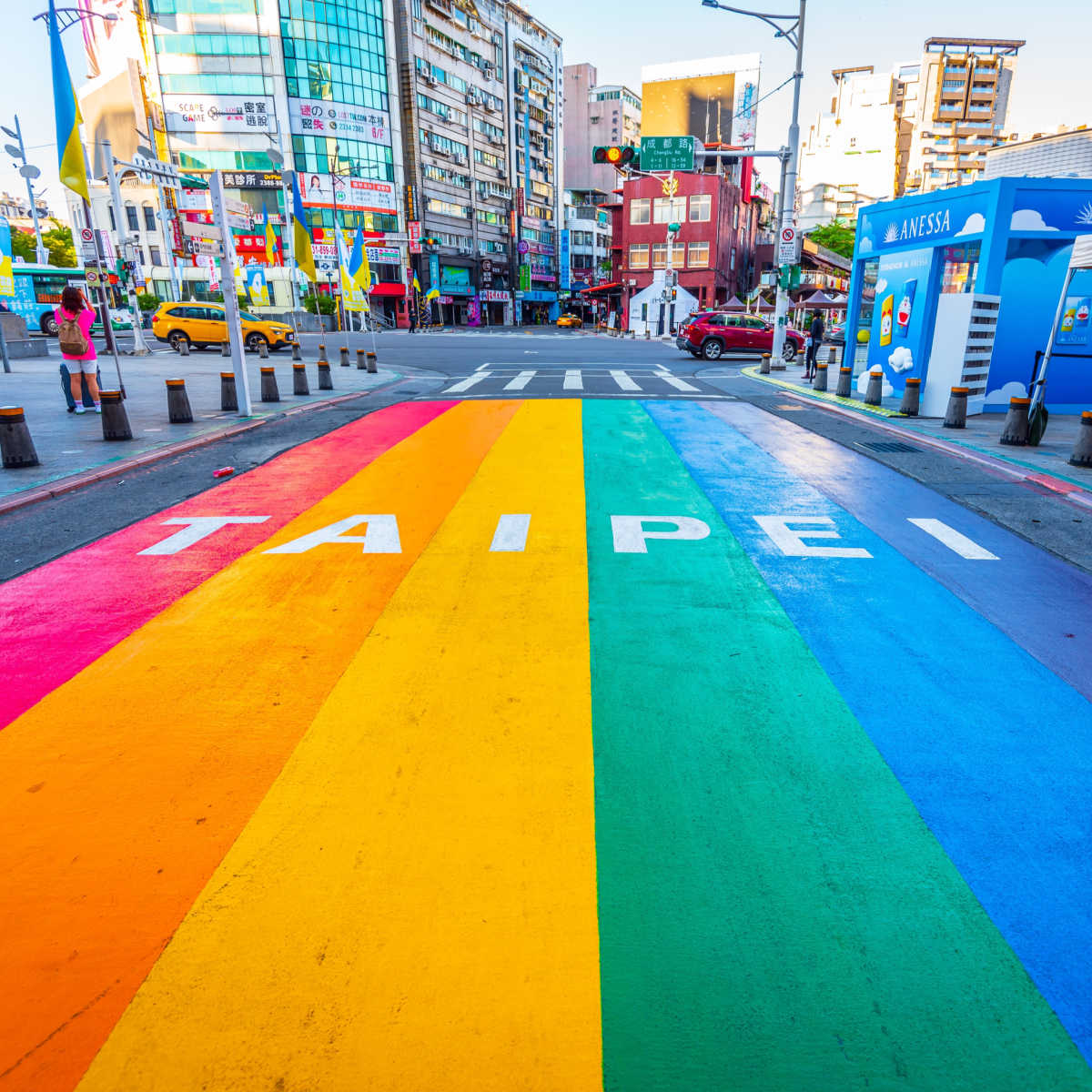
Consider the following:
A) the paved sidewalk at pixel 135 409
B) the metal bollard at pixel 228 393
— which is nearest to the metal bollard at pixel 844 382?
the paved sidewalk at pixel 135 409

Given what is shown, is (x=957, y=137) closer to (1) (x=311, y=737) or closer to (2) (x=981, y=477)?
(2) (x=981, y=477)

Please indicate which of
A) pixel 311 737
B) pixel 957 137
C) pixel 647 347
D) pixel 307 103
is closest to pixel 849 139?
pixel 957 137

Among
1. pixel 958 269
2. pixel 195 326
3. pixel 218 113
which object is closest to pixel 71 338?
pixel 958 269

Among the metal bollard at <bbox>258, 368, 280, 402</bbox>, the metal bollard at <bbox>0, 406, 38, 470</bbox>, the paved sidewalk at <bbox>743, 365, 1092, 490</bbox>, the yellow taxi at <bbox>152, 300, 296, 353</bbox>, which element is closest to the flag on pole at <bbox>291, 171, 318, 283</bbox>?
the metal bollard at <bbox>258, 368, 280, 402</bbox>

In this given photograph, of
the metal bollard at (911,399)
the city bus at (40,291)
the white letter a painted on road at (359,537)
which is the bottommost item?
the white letter a painted on road at (359,537)

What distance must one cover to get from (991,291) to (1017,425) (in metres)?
3.95

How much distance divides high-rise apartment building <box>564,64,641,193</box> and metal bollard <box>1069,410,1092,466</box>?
120 meters

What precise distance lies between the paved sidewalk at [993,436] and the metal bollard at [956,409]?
137 millimetres

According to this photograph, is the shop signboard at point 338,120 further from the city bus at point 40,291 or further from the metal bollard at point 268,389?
the metal bollard at point 268,389

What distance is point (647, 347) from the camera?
36750mm

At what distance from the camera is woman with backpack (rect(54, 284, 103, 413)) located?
12039 millimetres

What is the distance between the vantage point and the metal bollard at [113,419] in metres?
11.1

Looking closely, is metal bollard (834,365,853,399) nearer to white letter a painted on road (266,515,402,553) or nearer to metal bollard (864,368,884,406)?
metal bollard (864,368,884,406)

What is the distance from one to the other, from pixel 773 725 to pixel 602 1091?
206 centimetres
